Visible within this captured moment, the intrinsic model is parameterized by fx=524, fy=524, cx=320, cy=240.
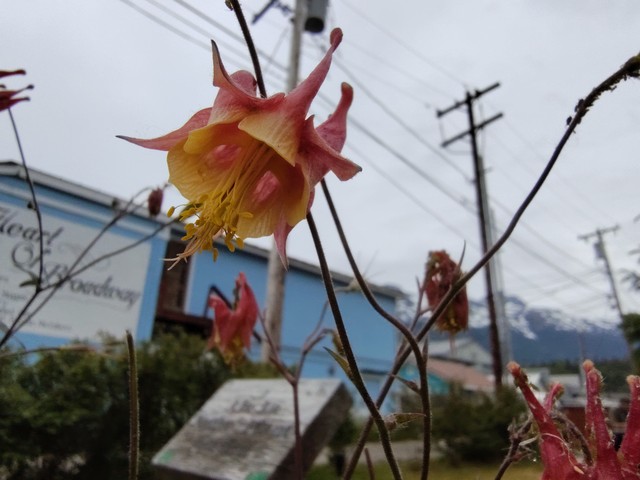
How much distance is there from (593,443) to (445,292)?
91 cm

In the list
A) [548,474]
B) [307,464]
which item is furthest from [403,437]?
[548,474]

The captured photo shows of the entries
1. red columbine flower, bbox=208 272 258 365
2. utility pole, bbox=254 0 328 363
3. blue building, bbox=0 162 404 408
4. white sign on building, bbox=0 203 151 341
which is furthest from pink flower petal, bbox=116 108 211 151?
white sign on building, bbox=0 203 151 341

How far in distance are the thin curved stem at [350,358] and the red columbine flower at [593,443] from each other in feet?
0.65

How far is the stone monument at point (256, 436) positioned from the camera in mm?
2494

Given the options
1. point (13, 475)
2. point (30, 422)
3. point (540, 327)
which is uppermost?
point (540, 327)

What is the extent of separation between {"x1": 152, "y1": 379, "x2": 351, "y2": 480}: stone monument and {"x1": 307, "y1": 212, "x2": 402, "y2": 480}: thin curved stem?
1.93 meters

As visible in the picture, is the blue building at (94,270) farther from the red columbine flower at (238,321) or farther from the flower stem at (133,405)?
the flower stem at (133,405)

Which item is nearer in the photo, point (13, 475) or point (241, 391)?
point (241, 391)

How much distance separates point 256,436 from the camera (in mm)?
2791

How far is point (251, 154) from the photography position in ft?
2.62

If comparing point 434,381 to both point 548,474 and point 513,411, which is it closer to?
point 513,411

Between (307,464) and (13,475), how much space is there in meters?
2.77

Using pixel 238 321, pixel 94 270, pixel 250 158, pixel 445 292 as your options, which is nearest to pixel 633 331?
pixel 94 270

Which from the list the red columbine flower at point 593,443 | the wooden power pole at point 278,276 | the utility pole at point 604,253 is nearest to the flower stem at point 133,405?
the red columbine flower at point 593,443
